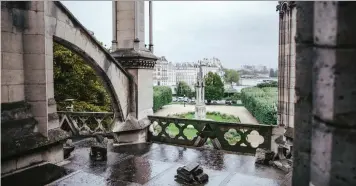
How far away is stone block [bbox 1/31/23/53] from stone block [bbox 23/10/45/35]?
120 mm

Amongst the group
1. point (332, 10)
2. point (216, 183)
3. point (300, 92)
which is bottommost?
point (216, 183)

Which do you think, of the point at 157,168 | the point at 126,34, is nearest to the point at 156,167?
the point at 157,168

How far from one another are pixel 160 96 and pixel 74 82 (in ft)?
87.8

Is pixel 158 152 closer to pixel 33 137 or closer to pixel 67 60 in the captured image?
pixel 33 137

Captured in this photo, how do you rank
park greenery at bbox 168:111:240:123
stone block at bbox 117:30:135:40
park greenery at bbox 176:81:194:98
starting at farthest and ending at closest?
park greenery at bbox 176:81:194:98 < park greenery at bbox 168:111:240:123 < stone block at bbox 117:30:135:40

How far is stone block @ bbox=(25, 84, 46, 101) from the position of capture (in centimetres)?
360

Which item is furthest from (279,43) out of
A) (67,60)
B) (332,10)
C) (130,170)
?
(67,60)

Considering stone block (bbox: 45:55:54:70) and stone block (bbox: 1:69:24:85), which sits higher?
stone block (bbox: 45:55:54:70)

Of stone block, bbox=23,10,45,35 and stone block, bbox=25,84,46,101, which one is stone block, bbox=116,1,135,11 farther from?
stone block, bbox=25,84,46,101

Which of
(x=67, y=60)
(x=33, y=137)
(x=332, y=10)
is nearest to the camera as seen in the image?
(x=332, y=10)

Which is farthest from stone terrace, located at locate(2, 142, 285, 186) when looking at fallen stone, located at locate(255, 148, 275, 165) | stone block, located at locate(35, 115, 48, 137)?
stone block, located at locate(35, 115, 48, 137)

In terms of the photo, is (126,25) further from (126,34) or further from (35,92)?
(35,92)

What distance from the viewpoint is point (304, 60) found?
1.43 metres

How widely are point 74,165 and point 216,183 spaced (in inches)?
91.5
